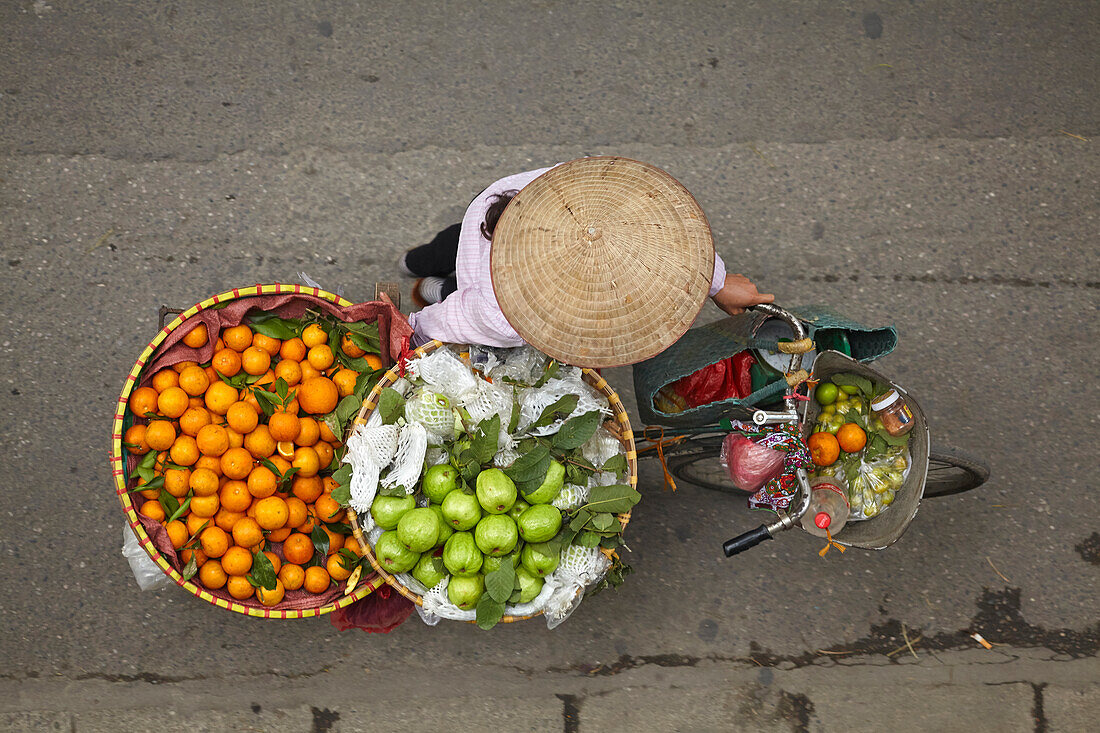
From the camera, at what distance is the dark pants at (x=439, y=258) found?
8.71ft

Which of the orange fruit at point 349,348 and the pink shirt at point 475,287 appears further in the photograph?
the orange fruit at point 349,348

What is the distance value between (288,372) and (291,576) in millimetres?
662

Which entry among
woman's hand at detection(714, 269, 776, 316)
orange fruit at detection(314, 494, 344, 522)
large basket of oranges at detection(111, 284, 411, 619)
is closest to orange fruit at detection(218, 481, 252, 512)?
large basket of oranges at detection(111, 284, 411, 619)

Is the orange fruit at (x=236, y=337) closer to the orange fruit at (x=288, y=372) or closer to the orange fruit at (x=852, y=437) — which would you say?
the orange fruit at (x=288, y=372)

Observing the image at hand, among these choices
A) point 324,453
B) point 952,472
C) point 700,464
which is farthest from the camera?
point 700,464

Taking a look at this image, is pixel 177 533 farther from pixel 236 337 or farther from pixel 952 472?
pixel 952 472

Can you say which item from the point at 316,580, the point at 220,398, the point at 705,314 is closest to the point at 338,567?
the point at 316,580

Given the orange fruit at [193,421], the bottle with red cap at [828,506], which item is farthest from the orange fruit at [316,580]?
the bottle with red cap at [828,506]

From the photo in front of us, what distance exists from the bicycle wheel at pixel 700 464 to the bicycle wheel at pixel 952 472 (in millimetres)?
719

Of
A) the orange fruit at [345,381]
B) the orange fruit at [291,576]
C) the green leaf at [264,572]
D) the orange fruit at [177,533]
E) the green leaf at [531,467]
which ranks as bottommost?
the orange fruit at [291,576]

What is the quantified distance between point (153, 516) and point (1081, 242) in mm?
3971

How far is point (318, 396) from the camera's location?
2.21 meters

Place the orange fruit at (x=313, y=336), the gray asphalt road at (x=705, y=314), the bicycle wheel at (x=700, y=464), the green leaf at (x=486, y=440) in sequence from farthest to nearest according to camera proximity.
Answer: the gray asphalt road at (x=705, y=314) → the bicycle wheel at (x=700, y=464) → the orange fruit at (x=313, y=336) → the green leaf at (x=486, y=440)

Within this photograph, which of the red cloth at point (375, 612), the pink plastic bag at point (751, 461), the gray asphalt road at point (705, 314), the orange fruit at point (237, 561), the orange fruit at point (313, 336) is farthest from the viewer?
the gray asphalt road at point (705, 314)
